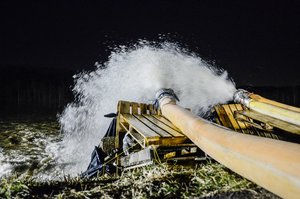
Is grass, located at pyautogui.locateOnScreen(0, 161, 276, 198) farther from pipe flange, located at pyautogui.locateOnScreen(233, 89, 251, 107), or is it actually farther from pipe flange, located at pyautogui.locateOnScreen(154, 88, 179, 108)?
pipe flange, located at pyautogui.locateOnScreen(233, 89, 251, 107)

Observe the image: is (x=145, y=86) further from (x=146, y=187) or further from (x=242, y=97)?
(x=146, y=187)

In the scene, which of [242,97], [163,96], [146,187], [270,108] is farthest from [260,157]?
[242,97]

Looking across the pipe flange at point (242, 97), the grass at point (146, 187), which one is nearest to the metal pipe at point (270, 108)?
the pipe flange at point (242, 97)

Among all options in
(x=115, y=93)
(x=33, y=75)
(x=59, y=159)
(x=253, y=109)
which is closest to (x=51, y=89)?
(x=33, y=75)

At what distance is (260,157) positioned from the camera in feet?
6.92

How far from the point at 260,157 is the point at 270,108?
440 centimetres

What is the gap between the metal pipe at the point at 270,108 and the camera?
5.22m

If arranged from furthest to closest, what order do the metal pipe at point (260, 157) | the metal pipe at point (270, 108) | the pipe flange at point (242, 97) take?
the pipe flange at point (242, 97), the metal pipe at point (270, 108), the metal pipe at point (260, 157)

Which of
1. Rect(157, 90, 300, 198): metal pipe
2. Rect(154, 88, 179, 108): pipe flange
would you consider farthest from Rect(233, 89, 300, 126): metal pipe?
Rect(157, 90, 300, 198): metal pipe

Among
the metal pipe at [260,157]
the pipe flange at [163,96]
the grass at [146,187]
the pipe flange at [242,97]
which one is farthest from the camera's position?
the pipe flange at [242,97]

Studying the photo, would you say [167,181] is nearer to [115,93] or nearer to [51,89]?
[115,93]

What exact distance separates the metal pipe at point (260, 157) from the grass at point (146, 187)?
0.26 meters

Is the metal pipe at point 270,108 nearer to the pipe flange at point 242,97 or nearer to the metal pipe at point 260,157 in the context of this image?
the pipe flange at point 242,97

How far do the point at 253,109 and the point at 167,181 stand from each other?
478cm
